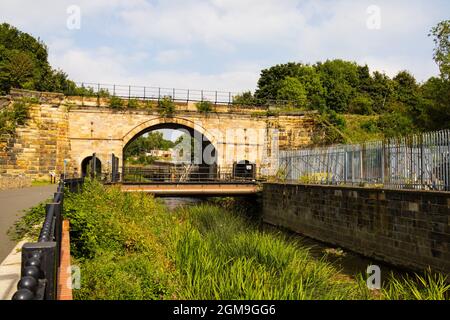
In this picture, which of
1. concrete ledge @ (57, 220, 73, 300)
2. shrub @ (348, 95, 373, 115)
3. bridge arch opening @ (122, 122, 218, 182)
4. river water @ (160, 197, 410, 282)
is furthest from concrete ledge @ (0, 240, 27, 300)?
shrub @ (348, 95, 373, 115)

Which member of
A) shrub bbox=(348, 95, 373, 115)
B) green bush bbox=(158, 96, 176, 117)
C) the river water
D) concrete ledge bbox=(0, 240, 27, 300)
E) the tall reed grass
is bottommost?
the river water

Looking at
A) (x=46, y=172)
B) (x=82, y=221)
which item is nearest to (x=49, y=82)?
(x=46, y=172)

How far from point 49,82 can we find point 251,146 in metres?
25.9

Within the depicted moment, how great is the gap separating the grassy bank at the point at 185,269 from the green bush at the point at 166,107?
21.1m

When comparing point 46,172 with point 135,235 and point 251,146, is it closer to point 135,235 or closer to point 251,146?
point 251,146

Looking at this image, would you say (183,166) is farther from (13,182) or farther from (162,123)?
(13,182)

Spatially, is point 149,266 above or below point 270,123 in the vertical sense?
below

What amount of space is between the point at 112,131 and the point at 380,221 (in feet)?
71.7

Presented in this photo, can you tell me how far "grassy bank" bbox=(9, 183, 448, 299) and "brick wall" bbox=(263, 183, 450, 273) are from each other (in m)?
3.11

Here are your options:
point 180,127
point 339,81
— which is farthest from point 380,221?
point 339,81

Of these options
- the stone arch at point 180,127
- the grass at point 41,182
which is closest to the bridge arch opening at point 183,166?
the stone arch at point 180,127

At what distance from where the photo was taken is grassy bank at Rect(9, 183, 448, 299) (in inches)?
237

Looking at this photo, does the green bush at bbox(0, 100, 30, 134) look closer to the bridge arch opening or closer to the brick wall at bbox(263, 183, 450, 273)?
the bridge arch opening

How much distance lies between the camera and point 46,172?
28219mm
